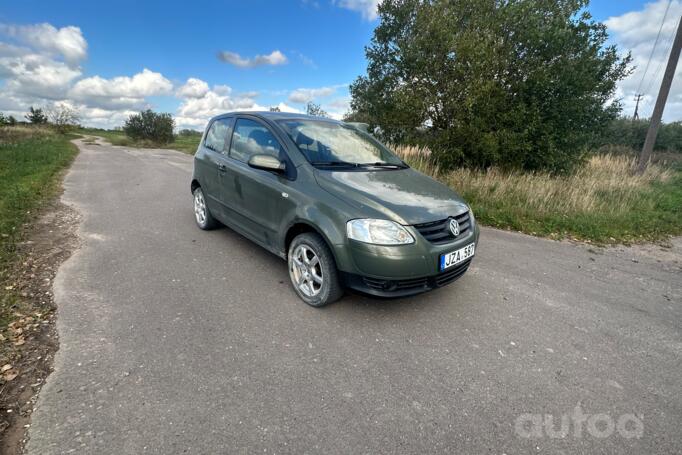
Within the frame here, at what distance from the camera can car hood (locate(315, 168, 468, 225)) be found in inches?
109

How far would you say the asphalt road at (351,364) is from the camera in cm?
186

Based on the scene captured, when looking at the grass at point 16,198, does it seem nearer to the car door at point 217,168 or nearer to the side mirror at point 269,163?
the car door at point 217,168

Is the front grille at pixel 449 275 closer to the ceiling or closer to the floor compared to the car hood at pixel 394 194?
closer to the floor

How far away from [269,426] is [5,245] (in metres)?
4.41

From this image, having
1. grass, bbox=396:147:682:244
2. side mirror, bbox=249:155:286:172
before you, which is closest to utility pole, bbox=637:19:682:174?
grass, bbox=396:147:682:244

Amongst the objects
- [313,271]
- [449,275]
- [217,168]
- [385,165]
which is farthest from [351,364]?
[217,168]

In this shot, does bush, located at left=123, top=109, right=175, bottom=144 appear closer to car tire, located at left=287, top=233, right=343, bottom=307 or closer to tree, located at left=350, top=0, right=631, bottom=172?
tree, located at left=350, top=0, right=631, bottom=172

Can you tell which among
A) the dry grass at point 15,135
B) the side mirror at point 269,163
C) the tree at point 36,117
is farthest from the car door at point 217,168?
the tree at point 36,117

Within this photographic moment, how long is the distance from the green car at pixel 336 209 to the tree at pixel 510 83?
5754 millimetres

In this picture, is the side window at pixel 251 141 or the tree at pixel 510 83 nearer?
the side window at pixel 251 141

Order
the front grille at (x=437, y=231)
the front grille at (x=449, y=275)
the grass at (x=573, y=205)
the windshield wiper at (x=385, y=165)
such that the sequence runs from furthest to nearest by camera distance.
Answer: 1. the grass at (x=573, y=205)
2. the windshield wiper at (x=385, y=165)
3. the front grille at (x=449, y=275)
4. the front grille at (x=437, y=231)

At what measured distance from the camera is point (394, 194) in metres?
3.03

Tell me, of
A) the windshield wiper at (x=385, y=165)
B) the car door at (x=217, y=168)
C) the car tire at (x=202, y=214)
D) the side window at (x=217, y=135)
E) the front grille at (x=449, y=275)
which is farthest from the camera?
the car tire at (x=202, y=214)

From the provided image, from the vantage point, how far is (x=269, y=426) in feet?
6.19
